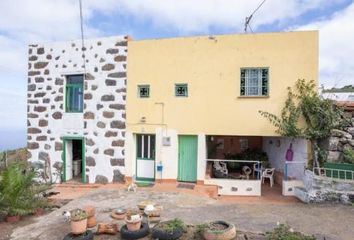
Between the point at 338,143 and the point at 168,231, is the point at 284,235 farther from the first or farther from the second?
the point at 338,143

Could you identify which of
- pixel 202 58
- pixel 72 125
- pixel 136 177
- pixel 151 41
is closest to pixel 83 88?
pixel 72 125

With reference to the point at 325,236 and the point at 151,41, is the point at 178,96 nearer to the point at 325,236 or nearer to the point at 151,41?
the point at 151,41

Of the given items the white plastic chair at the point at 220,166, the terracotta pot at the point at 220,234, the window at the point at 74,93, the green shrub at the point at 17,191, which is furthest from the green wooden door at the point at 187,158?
the terracotta pot at the point at 220,234

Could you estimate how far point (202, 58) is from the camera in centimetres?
1275

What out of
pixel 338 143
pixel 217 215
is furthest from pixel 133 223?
pixel 338 143

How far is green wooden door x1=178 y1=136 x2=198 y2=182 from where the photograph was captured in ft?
42.7

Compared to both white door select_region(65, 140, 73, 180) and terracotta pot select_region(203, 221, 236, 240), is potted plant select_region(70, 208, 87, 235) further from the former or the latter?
white door select_region(65, 140, 73, 180)

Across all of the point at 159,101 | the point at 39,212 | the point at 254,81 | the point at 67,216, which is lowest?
the point at 39,212

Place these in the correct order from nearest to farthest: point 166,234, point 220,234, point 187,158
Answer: point 220,234 → point 166,234 → point 187,158

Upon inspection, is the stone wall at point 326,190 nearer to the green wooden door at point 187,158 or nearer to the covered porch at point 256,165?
the covered porch at point 256,165

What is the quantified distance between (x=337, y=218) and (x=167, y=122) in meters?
7.08

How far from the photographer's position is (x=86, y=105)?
13898mm

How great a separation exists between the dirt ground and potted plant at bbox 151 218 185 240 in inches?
11.1

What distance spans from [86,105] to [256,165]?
26.9 ft
